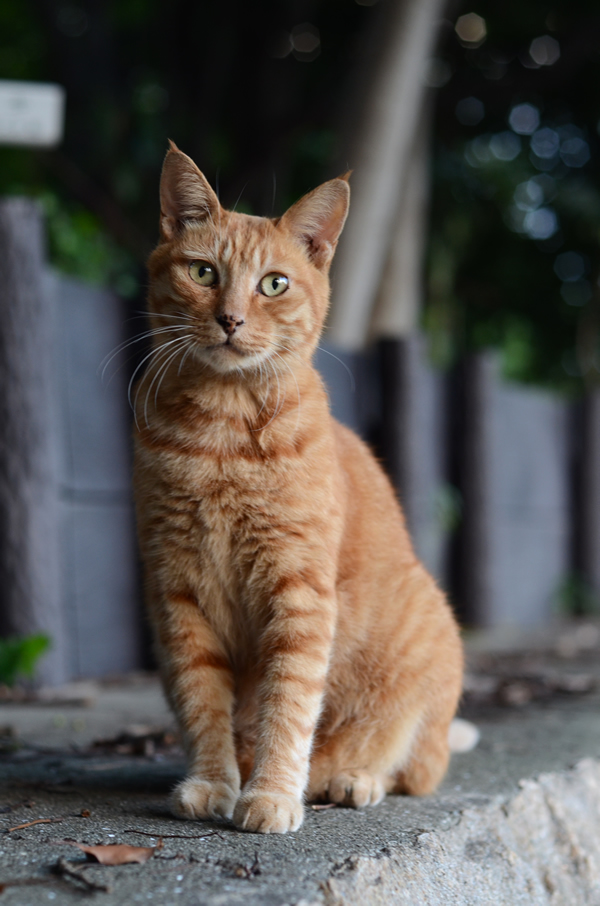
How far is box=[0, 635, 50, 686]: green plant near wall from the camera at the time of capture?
3.32m

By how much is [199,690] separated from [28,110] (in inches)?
123

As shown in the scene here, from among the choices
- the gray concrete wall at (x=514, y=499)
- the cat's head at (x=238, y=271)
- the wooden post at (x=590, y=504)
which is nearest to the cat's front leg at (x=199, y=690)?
the cat's head at (x=238, y=271)

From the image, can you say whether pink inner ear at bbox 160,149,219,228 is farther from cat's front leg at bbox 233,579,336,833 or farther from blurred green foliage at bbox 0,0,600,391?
blurred green foliage at bbox 0,0,600,391

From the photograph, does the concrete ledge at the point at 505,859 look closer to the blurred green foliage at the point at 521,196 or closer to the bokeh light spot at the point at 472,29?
the blurred green foliage at the point at 521,196

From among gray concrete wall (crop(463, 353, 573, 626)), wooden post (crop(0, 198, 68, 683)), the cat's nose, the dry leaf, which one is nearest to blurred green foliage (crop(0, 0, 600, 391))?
gray concrete wall (crop(463, 353, 573, 626))

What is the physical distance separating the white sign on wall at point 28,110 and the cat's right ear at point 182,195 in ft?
7.18

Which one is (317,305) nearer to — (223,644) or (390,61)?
(223,644)

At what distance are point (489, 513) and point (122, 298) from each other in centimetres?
344

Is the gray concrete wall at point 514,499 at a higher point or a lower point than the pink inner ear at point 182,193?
lower

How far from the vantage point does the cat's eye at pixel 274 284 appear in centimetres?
204

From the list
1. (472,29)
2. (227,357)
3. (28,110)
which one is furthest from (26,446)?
(472,29)

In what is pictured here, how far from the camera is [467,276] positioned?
13.3 metres

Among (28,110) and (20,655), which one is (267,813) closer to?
(20,655)

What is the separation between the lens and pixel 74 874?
1.47 metres
